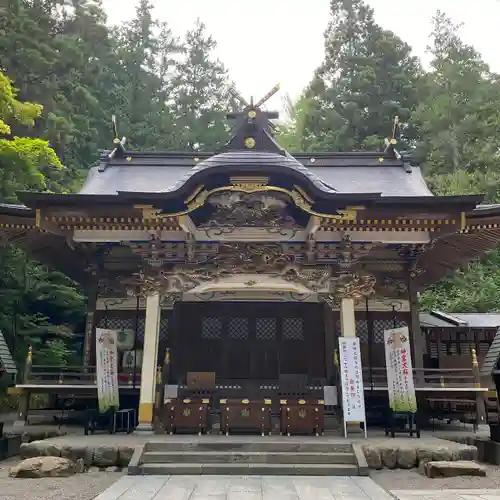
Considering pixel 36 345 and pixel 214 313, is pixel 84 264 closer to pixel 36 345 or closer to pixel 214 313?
pixel 214 313

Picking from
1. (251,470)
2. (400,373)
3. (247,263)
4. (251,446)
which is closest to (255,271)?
(247,263)

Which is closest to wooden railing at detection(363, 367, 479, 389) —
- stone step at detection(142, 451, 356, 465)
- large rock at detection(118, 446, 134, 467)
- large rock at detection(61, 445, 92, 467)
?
stone step at detection(142, 451, 356, 465)

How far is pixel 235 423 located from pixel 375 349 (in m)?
4.30

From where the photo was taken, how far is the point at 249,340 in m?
11.1

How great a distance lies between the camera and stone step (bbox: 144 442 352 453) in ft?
23.9

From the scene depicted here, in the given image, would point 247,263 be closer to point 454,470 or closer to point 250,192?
point 250,192

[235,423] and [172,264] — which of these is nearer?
[235,423]

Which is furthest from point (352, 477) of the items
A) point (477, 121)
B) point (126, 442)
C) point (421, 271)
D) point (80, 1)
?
point (80, 1)

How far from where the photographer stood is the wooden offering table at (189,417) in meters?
8.59

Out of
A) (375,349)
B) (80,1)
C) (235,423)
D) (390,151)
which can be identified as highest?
(80,1)

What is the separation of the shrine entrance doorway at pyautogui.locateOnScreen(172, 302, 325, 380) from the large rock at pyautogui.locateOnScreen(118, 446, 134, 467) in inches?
141

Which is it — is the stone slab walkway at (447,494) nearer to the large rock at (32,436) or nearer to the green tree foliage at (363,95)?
the large rock at (32,436)

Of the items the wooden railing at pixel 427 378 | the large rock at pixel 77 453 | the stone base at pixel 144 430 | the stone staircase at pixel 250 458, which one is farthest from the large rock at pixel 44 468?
the wooden railing at pixel 427 378

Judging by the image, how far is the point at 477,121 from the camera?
25.5 m
